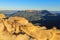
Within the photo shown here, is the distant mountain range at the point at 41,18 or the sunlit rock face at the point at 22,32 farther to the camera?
the distant mountain range at the point at 41,18

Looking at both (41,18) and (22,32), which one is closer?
(22,32)

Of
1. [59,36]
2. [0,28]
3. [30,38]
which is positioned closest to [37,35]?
[30,38]

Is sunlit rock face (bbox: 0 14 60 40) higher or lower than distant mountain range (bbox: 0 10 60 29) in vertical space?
higher

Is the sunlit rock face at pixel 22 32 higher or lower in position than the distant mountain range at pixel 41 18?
higher

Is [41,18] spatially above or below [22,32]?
below

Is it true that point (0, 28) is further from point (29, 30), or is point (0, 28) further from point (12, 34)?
point (29, 30)

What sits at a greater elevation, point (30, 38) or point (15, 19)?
point (15, 19)

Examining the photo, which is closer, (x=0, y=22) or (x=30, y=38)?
(x=30, y=38)
